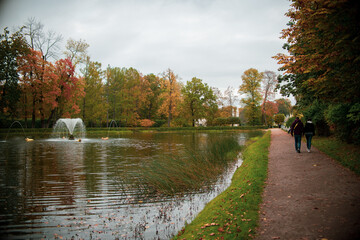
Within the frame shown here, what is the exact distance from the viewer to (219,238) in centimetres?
409

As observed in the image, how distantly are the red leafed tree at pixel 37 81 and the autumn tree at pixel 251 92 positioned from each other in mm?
39151

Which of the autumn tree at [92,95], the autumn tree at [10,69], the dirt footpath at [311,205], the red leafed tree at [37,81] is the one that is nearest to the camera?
the dirt footpath at [311,205]

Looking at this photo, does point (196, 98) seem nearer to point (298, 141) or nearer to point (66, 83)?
point (66, 83)

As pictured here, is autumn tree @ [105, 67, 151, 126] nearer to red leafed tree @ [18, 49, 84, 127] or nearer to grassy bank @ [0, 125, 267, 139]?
grassy bank @ [0, 125, 267, 139]

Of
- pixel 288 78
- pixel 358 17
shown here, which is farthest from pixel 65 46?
pixel 358 17

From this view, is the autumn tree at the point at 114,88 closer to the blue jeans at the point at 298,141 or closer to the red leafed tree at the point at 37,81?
the red leafed tree at the point at 37,81

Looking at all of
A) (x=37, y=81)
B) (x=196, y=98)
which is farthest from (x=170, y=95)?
(x=37, y=81)

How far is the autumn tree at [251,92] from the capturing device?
54.6 meters

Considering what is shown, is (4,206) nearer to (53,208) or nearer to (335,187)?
(53,208)

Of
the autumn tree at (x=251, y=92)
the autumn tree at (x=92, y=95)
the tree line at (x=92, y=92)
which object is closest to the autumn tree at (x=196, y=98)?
the tree line at (x=92, y=92)

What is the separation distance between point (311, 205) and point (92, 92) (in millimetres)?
48455

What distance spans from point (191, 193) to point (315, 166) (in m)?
4.80

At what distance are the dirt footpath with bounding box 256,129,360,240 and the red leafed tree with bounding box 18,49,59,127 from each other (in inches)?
1504

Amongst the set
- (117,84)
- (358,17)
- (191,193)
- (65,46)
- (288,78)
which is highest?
(65,46)
